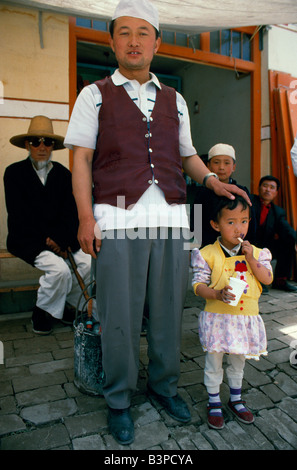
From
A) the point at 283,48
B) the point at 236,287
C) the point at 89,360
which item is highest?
the point at 283,48

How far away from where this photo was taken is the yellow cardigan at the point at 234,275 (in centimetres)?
215

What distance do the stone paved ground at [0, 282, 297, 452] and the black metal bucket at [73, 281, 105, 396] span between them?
0.26 feet

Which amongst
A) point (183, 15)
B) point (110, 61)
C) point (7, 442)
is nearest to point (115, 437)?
point (7, 442)

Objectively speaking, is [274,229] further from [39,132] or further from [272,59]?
[39,132]

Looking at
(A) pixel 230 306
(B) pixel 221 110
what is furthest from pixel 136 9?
(B) pixel 221 110

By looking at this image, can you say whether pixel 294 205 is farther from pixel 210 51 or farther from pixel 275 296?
pixel 210 51

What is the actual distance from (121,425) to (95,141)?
61.6 inches

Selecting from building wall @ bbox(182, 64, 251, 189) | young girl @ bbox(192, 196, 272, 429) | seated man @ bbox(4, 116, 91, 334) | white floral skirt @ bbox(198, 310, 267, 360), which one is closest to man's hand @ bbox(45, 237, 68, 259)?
seated man @ bbox(4, 116, 91, 334)

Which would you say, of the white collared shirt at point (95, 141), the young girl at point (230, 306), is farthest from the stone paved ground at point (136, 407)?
the white collared shirt at point (95, 141)

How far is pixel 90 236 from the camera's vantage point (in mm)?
1998

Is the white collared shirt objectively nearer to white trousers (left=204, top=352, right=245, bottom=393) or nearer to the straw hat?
white trousers (left=204, top=352, right=245, bottom=393)

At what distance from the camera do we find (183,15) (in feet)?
12.4

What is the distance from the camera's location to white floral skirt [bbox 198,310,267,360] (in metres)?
2.09

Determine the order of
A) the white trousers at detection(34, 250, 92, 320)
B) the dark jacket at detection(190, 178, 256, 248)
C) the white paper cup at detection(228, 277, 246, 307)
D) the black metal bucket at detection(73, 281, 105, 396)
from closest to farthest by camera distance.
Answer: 1. the white paper cup at detection(228, 277, 246, 307)
2. the black metal bucket at detection(73, 281, 105, 396)
3. the dark jacket at detection(190, 178, 256, 248)
4. the white trousers at detection(34, 250, 92, 320)
